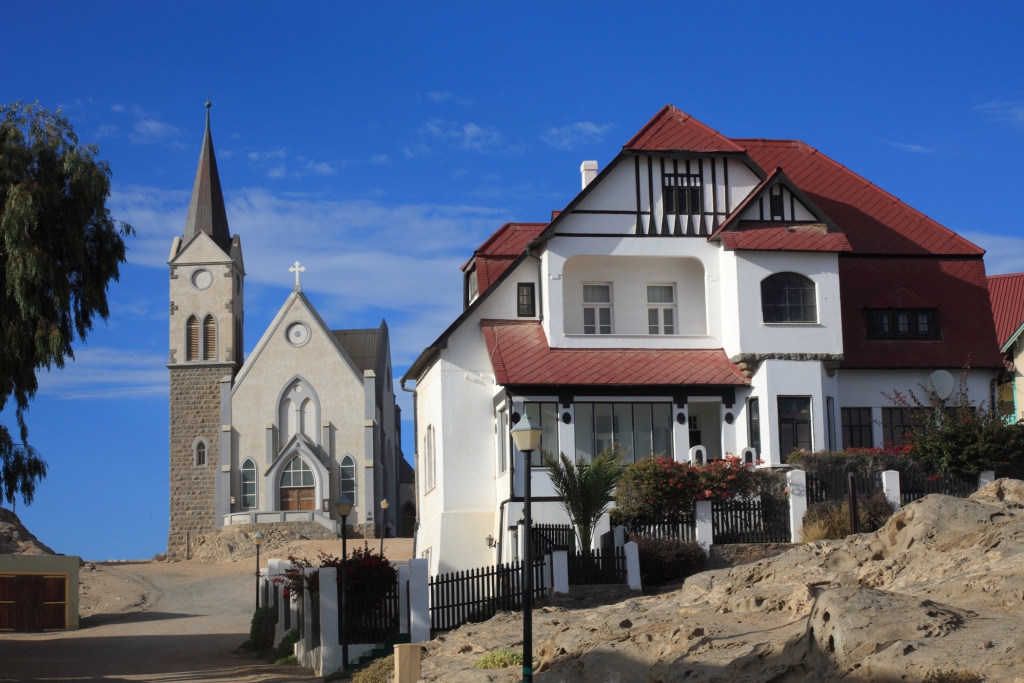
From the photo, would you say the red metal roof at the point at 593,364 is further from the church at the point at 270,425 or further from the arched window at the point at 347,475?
the arched window at the point at 347,475

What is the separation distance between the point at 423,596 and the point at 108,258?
9.59 metres

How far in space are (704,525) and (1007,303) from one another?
65.9ft

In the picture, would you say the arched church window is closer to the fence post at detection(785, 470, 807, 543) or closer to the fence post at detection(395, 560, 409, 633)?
the fence post at detection(785, 470, 807, 543)

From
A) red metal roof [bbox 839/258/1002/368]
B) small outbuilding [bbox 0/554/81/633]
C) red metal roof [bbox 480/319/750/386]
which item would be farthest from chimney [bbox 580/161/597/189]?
small outbuilding [bbox 0/554/81/633]

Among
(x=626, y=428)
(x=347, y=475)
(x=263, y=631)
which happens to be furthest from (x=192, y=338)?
(x=626, y=428)

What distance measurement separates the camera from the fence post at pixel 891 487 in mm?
26016

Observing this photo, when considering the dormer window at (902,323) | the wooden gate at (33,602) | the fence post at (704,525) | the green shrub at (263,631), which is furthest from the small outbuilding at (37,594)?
the dormer window at (902,323)

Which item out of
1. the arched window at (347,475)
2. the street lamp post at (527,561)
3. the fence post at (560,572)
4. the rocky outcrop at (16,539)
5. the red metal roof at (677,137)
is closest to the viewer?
the street lamp post at (527,561)

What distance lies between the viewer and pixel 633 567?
22969 millimetres

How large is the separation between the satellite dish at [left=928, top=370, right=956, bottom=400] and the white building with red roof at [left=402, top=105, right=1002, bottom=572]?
379 mm

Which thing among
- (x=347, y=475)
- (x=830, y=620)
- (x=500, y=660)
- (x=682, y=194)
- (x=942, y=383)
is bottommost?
(x=500, y=660)

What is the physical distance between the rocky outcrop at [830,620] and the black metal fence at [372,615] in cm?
217

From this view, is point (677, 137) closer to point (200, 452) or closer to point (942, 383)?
point (942, 383)

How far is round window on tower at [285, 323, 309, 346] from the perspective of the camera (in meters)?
62.1
